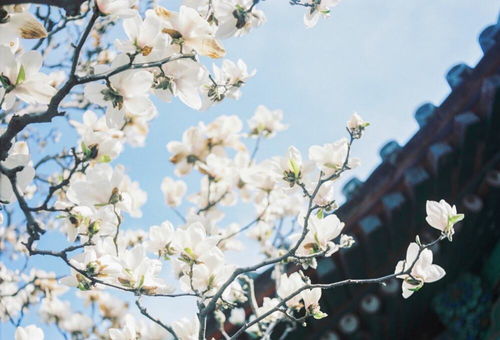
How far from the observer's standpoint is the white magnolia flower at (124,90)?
1.55 m

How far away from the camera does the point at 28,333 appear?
1.67 metres

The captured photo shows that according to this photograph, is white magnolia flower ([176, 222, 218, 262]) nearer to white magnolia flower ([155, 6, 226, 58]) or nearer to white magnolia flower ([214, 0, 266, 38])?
white magnolia flower ([155, 6, 226, 58])

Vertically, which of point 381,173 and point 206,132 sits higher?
point 206,132

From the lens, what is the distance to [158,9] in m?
1.51

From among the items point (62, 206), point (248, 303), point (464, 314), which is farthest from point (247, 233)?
point (62, 206)

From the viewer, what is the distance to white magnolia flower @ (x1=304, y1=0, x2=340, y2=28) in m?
1.99

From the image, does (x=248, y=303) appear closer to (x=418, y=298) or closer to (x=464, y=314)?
(x=418, y=298)

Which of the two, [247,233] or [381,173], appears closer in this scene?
[381,173]

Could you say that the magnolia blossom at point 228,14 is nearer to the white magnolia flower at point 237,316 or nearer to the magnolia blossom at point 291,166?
the magnolia blossom at point 291,166

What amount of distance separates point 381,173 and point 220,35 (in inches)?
60.6

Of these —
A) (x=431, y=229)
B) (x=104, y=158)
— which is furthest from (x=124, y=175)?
(x=431, y=229)

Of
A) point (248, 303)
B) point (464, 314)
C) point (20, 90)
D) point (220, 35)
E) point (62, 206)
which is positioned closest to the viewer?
point (20, 90)

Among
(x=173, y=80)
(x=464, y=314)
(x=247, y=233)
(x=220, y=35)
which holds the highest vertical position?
(x=247, y=233)

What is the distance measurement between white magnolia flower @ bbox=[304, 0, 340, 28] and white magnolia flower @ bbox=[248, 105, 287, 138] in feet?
4.05
